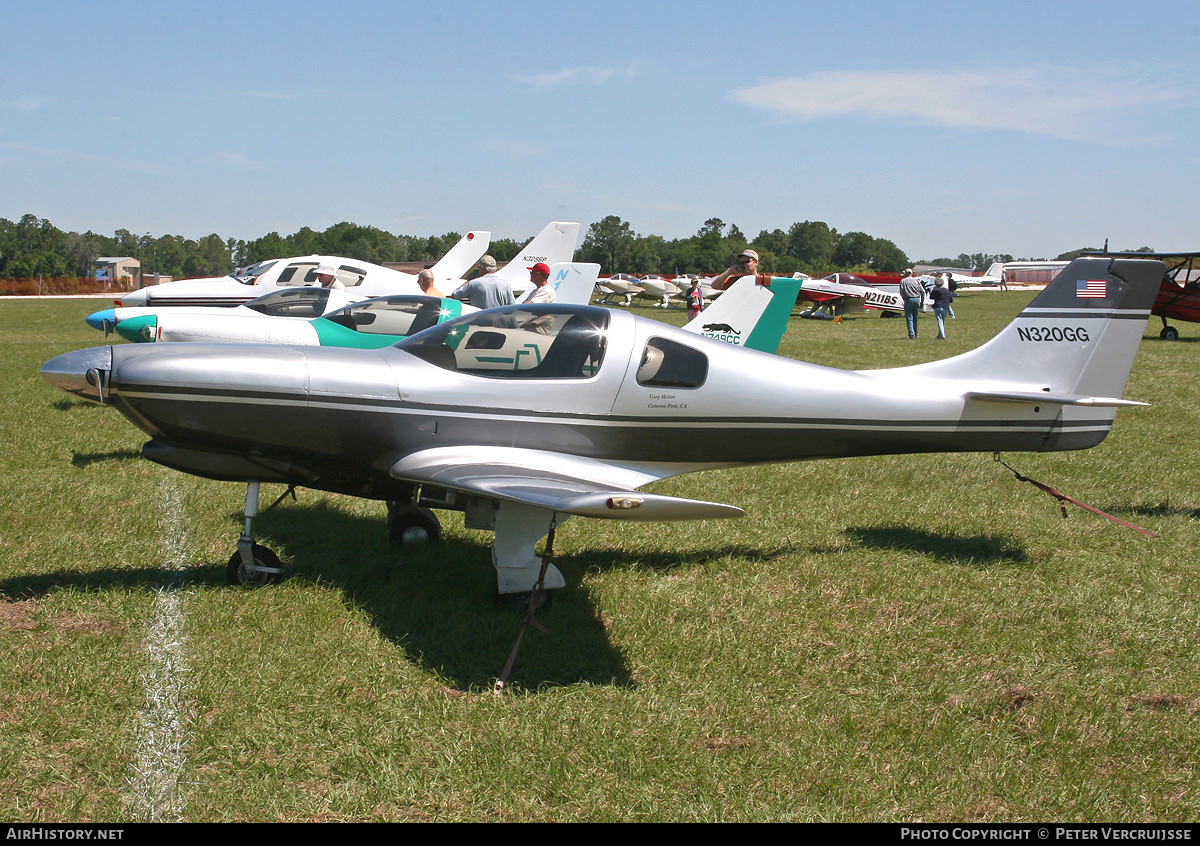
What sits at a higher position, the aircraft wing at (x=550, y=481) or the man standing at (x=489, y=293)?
the man standing at (x=489, y=293)

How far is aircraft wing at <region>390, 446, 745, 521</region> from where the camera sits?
3.95 meters

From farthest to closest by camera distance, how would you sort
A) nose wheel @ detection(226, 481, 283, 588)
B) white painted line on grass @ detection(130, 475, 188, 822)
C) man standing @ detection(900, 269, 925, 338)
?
man standing @ detection(900, 269, 925, 338) < nose wheel @ detection(226, 481, 283, 588) < white painted line on grass @ detection(130, 475, 188, 822)

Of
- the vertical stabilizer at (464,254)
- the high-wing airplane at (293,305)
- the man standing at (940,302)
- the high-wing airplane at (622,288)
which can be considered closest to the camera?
the high-wing airplane at (293,305)

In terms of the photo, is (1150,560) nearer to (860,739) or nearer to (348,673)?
(860,739)

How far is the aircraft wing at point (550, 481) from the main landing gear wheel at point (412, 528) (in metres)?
1.37

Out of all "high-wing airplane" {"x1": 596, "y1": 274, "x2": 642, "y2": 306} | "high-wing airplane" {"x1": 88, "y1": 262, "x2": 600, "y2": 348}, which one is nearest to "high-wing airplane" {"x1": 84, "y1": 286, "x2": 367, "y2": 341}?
"high-wing airplane" {"x1": 88, "y1": 262, "x2": 600, "y2": 348}

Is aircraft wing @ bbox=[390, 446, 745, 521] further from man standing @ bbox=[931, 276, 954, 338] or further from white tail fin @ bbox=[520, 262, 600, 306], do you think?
man standing @ bbox=[931, 276, 954, 338]

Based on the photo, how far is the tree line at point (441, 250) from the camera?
111581 millimetres

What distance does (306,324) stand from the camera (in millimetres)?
10453

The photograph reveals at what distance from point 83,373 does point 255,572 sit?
1.51 meters

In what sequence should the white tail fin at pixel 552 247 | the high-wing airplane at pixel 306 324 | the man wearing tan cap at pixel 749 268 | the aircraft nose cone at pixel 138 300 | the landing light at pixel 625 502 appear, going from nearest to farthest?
the landing light at pixel 625 502 → the high-wing airplane at pixel 306 324 → the man wearing tan cap at pixel 749 268 → the aircraft nose cone at pixel 138 300 → the white tail fin at pixel 552 247

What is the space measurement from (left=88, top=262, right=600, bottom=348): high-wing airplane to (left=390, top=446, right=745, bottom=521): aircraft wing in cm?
479

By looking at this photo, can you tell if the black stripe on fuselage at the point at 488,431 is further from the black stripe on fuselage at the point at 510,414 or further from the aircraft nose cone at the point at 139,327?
the aircraft nose cone at the point at 139,327

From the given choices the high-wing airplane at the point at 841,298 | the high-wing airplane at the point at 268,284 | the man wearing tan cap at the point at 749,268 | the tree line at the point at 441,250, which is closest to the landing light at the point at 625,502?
the man wearing tan cap at the point at 749,268
